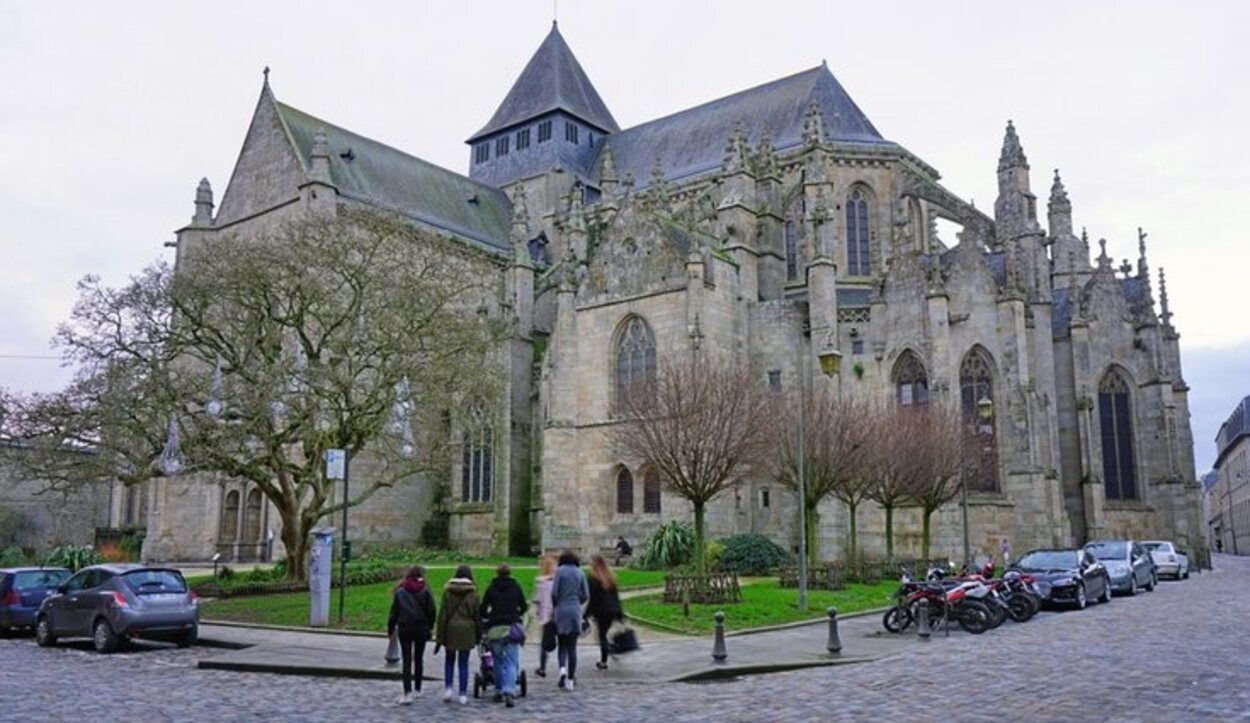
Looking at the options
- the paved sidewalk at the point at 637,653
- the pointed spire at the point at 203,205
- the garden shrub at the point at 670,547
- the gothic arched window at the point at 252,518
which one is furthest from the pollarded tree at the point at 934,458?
the pointed spire at the point at 203,205

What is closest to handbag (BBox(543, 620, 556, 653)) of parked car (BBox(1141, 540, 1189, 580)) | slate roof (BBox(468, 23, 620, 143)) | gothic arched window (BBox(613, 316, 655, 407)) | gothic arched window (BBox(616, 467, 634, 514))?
gothic arched window (BBox(613, 316, 655, 407))

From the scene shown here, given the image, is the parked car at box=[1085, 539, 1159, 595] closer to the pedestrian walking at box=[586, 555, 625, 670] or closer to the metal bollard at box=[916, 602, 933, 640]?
the metal bollard at box=[916, 602, 933, 640]

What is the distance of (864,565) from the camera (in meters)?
26.6

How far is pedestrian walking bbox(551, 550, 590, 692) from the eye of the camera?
39.1 feet

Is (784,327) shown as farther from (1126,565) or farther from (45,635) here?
(45,635)

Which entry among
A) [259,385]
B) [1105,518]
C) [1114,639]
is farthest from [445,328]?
[1105,518]

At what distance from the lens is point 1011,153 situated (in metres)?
40.8

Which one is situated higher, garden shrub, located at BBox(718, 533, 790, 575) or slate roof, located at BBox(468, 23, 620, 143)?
slate roof, located at BBox(468, 23, 620, 143)

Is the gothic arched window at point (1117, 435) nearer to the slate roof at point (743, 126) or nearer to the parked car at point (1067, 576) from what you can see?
the slate roof at point (743, 126)

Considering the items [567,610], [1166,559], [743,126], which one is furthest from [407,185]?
[567,610]

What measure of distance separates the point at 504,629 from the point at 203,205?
38.2m

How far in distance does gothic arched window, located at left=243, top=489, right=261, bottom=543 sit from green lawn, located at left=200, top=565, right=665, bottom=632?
17110 millimetres

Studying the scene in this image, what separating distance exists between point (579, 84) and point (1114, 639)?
173ft

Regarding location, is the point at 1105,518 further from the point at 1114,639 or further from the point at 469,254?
the point at 469,254
